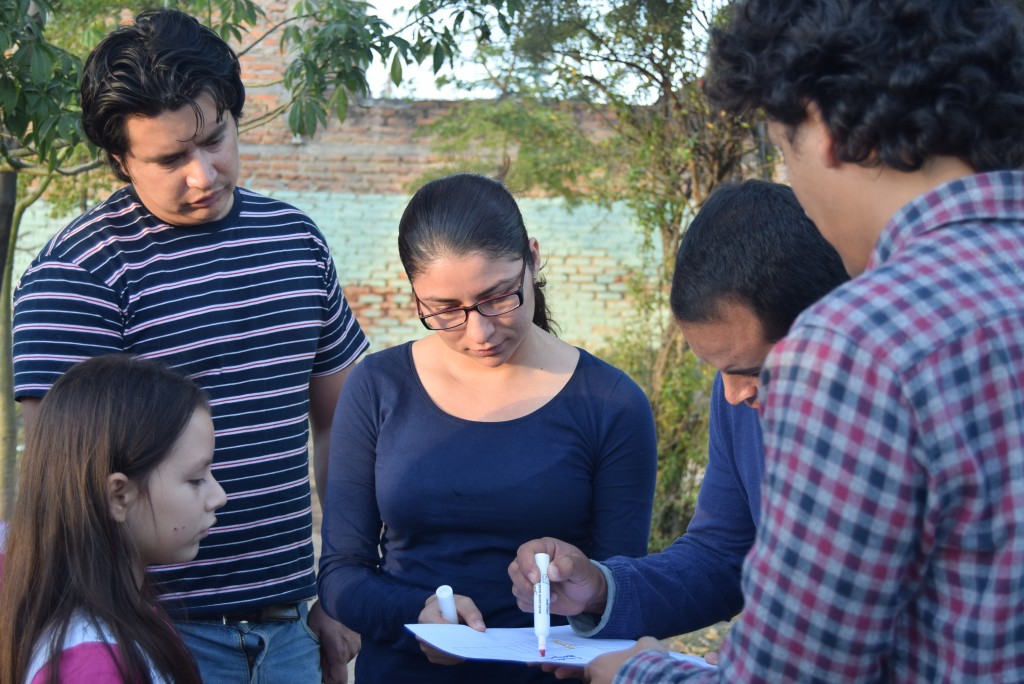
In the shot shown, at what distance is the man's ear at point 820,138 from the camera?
132 centimetres

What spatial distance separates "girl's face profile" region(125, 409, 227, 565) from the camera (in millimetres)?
2000

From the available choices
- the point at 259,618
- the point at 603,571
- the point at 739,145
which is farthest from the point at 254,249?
the point at 739,145

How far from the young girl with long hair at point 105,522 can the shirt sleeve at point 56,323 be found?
0.30m

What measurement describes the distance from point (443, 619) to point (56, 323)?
1.06 metres

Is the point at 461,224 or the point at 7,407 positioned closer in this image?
the point at 461,224

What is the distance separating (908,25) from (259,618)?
1951mm

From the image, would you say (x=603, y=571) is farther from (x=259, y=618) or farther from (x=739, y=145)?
(x=739, y=145)

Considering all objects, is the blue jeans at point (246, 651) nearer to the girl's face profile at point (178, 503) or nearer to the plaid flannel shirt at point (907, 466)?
the girl's face profile at point (178, 503)

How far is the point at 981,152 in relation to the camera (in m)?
1.28

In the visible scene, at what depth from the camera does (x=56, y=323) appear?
232 cm

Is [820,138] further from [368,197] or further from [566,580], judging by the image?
[368,197]

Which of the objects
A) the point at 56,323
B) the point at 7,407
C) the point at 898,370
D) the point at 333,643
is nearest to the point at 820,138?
the point at 898,370

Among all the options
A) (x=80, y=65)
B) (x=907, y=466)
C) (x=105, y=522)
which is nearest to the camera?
(x=907, y=466)

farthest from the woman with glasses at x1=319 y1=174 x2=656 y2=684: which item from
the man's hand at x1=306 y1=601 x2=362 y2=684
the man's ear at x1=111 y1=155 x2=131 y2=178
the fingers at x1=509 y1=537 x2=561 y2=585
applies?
the man's ear at x1=111 y1=155 x2=131 y2=178
